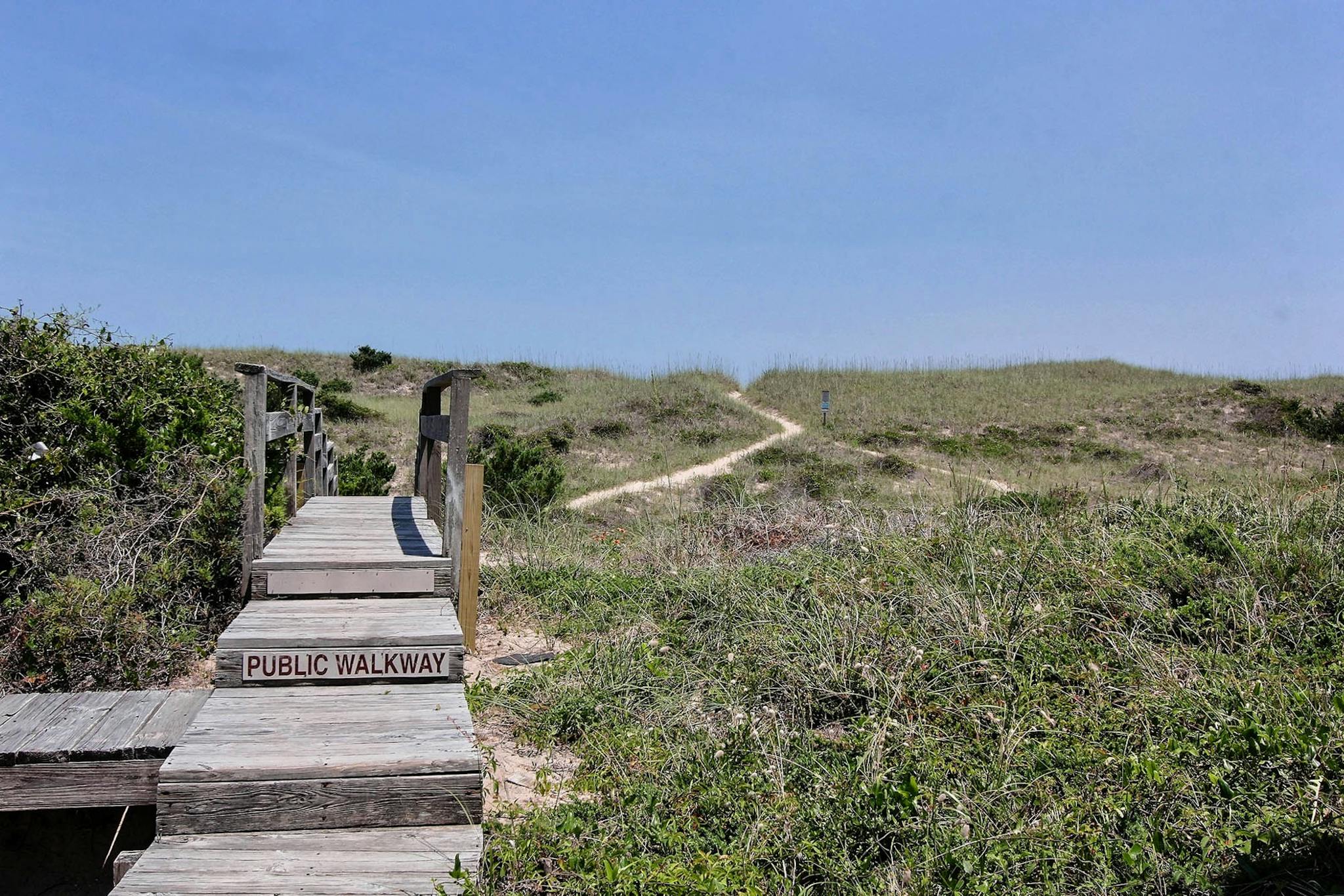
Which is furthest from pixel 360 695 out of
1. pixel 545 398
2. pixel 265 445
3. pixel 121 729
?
pixel 545 398

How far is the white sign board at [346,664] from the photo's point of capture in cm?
429

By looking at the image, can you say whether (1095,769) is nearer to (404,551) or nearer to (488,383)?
(404,551)

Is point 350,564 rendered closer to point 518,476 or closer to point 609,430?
point 518,476

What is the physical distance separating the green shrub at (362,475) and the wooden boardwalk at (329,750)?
690cm

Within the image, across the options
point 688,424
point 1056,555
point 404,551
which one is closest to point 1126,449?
point 688,424

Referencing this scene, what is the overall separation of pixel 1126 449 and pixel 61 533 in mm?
25183

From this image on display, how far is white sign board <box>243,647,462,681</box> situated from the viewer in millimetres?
4289

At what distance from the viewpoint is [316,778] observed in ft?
10.7

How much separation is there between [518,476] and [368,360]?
28015mm

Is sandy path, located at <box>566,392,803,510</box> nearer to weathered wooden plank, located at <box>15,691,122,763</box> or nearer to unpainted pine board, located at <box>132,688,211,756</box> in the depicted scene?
unpainted pine board, located at <box>132,688,211,756</box>

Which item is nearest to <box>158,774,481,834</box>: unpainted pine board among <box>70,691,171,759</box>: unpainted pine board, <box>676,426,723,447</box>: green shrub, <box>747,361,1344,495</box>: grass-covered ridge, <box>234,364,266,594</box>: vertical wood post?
<box>70,691,171,759</box>: unpainted pine board

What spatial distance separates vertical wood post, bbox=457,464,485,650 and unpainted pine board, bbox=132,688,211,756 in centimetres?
178

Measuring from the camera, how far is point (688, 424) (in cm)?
2706

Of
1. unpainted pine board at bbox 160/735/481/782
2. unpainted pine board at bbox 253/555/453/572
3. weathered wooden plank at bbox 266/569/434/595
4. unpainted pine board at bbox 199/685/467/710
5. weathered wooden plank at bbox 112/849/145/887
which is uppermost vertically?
unpainted pine board at bbox 253/555/453/572
